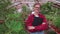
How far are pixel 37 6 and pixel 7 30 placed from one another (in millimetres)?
733

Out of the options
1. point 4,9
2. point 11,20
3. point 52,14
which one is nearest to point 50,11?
point 52,14

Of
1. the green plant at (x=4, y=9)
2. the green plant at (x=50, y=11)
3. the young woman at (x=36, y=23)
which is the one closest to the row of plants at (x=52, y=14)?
the green plant at (x=50, y=11)

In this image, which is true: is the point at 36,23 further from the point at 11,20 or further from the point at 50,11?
the point at 50,11

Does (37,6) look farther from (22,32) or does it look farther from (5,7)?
(5,7)

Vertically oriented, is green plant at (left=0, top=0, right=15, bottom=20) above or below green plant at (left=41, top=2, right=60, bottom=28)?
above

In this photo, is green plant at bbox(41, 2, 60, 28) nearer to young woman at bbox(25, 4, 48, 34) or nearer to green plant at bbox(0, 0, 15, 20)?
young woman at bbox(25, 4, 48, 34)

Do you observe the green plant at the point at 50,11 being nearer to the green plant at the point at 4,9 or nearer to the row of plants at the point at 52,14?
the row of plants at the point at 52,14

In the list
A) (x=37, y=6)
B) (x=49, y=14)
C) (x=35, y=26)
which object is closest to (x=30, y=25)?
(x=35, y=26)

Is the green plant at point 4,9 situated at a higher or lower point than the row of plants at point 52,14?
higher

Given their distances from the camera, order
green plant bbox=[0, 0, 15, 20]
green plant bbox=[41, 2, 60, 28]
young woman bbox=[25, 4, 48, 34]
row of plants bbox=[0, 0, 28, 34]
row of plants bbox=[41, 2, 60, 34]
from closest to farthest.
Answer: young woman bbox=[25, 4, 48, 34]
row of plants bbox=[0, 0, 28, 34]
row of plants bbox=[41, 2, 60, 34]
green plant bbox=[41, 2, 60, 28]
green plant bbox=[0, 0, 15, 20]

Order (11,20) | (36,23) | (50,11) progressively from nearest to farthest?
(36,23), (11,20), (50,11)

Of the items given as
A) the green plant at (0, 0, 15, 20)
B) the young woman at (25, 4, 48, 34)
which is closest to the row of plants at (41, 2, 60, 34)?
the young woman at (25, 4, 48, 34)

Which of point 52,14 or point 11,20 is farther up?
point 11,20

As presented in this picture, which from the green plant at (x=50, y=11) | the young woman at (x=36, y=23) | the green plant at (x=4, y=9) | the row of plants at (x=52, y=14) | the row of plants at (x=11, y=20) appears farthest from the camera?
the green plant at (x=4, y=9)
